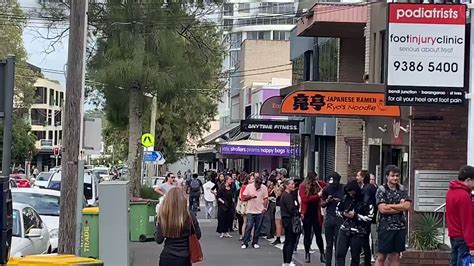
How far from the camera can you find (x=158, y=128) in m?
54.6

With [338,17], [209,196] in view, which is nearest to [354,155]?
[338,17]

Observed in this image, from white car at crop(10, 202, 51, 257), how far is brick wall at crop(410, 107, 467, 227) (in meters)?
6.19

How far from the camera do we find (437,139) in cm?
1595

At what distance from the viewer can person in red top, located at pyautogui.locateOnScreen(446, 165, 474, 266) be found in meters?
10.8

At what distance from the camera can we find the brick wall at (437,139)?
52.0 ft

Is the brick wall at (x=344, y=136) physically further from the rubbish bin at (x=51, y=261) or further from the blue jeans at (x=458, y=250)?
the rubbish bin at (x=51, y=261)

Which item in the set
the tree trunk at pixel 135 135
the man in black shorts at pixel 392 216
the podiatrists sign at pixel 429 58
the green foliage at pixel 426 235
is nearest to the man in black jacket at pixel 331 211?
the green foliage at pixel 426 235

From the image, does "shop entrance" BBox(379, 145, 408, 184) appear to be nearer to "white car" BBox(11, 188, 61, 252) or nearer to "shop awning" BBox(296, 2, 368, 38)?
"shop awning" BBox(296, 2, 368, 38)

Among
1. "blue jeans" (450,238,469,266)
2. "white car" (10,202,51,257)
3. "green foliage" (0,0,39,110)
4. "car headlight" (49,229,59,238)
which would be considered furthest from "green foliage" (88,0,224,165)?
"green foliage" (0,0,39,110)

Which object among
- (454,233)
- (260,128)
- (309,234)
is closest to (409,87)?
(454,233)

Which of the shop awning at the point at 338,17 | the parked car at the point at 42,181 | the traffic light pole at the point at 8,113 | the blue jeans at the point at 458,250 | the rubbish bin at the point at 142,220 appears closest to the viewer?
the traffic light pole at the point at 8,113

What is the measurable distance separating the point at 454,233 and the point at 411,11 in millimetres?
4195

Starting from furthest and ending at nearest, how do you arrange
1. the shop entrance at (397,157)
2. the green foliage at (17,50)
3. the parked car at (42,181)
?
the green foliage at (17,50), the parked car at (42,181), the shop entrance at (397,157)

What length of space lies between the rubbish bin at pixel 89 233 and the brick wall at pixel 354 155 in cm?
1240
